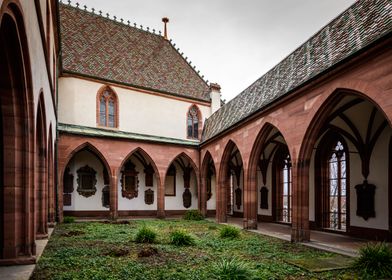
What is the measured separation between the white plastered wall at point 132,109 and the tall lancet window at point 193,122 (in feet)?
1.13

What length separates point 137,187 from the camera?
21234 mm

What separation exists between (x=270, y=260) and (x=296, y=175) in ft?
12.0

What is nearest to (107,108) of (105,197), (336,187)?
(105,197)

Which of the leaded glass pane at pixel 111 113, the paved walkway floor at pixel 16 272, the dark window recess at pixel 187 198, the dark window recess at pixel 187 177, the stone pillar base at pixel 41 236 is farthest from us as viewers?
the dark window recess at pixel 187 177

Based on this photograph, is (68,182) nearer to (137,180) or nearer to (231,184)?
(137,180)

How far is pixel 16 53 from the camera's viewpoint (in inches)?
206

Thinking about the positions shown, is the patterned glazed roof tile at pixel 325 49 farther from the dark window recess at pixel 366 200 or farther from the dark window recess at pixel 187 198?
the dark window recess at pixel 187 198

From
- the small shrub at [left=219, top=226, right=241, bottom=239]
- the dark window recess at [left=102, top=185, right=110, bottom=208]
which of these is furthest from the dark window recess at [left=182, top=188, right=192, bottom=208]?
the small shrub at [left=219, top=226, right=241, bottom=239]

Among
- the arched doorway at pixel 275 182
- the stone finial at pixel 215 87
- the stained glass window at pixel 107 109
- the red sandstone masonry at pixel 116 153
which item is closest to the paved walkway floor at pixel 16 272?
the red sandstone masonry at pixel 116 153

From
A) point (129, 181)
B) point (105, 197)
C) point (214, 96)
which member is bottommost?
point (105, 197)

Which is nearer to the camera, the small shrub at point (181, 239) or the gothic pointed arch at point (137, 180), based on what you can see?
the small shrub at point (181, 239)

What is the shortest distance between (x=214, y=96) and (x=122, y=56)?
6.67 m

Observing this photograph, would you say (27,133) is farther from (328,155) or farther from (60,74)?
(60,74)

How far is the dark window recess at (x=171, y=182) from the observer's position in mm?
22422
